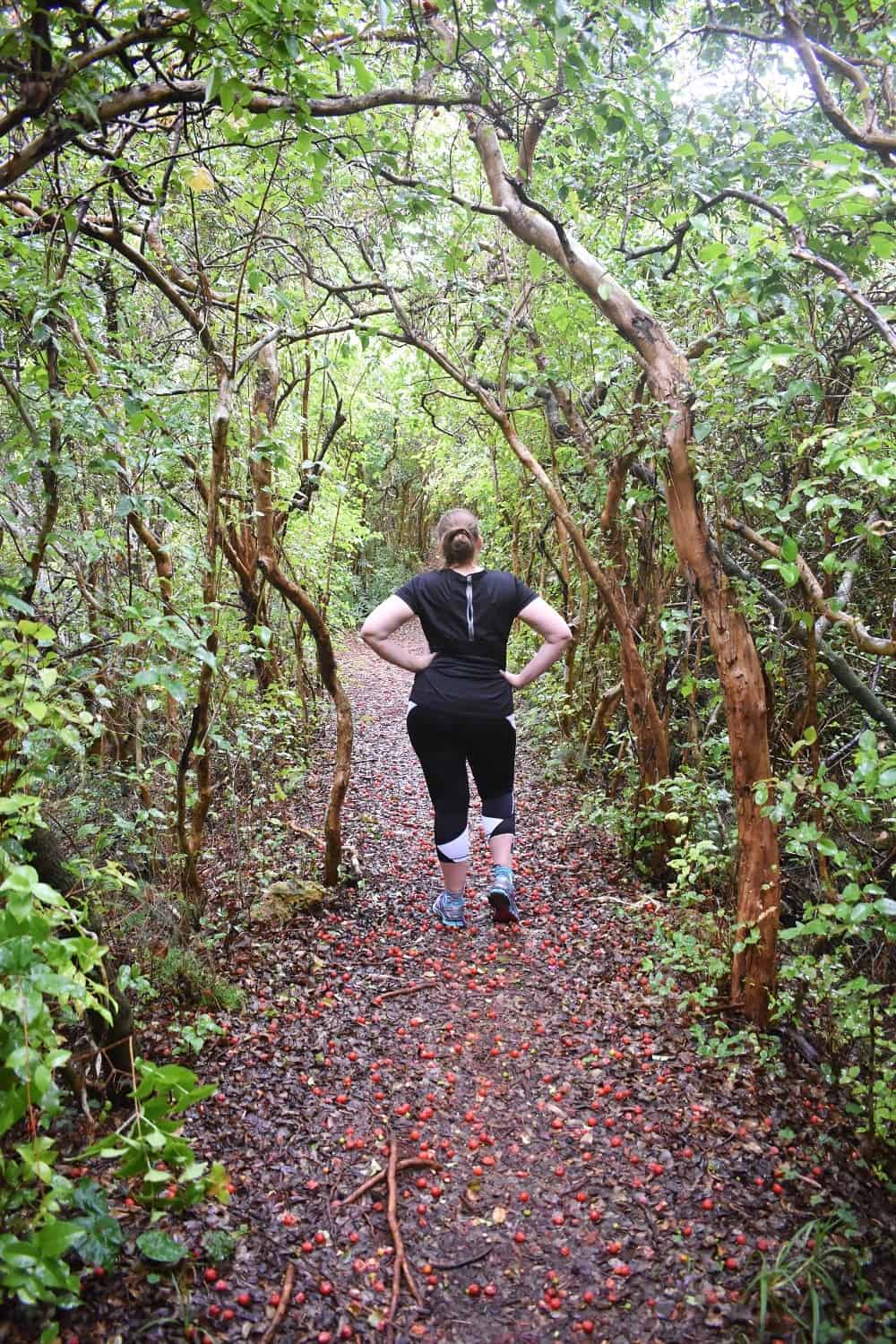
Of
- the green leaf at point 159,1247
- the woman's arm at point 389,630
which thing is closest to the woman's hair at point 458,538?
the woman's arm at point 389,630

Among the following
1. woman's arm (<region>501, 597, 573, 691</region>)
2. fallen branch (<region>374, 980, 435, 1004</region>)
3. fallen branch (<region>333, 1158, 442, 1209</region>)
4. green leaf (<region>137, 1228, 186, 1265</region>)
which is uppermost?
woman's arm (<region>501, 597, 573, 691</region>)

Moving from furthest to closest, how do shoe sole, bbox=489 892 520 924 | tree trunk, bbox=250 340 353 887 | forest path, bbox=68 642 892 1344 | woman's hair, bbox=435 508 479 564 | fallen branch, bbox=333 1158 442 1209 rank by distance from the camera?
1. shoe sole, bbox=489 892 520 924
2. tree trunk, bbox=250 340 353 887
3. woman's hair, bbox=435 508 479 564
4. fallen branch, bbox=333 1158 442 1209
5. forest path, bbox=68 642 892 1344

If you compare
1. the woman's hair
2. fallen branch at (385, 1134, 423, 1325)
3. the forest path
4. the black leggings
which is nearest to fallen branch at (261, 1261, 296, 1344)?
the forest path

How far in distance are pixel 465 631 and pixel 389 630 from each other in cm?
39

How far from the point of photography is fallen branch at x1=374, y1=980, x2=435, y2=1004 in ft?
12.1

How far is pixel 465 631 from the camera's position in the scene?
3986 mm

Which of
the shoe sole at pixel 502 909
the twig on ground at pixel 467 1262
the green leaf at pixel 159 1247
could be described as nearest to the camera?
the green leaf at pixel 159 1247

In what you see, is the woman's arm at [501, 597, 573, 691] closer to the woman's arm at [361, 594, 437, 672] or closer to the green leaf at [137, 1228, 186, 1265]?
the woman's arm at [361, 594, 437, 672]

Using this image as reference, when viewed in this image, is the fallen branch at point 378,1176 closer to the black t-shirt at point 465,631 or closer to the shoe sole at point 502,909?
the shoe sole at point 502,909

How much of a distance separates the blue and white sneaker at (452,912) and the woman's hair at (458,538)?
6.04ft

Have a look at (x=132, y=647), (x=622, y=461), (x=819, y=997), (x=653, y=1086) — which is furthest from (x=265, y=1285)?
(x=622, y=461)

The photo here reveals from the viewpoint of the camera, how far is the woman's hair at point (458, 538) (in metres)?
3.97

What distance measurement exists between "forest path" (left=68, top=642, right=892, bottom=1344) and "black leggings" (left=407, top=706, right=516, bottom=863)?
0.60 metres

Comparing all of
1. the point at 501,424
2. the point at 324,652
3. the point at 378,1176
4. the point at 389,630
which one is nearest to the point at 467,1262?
the point at 378,1176
